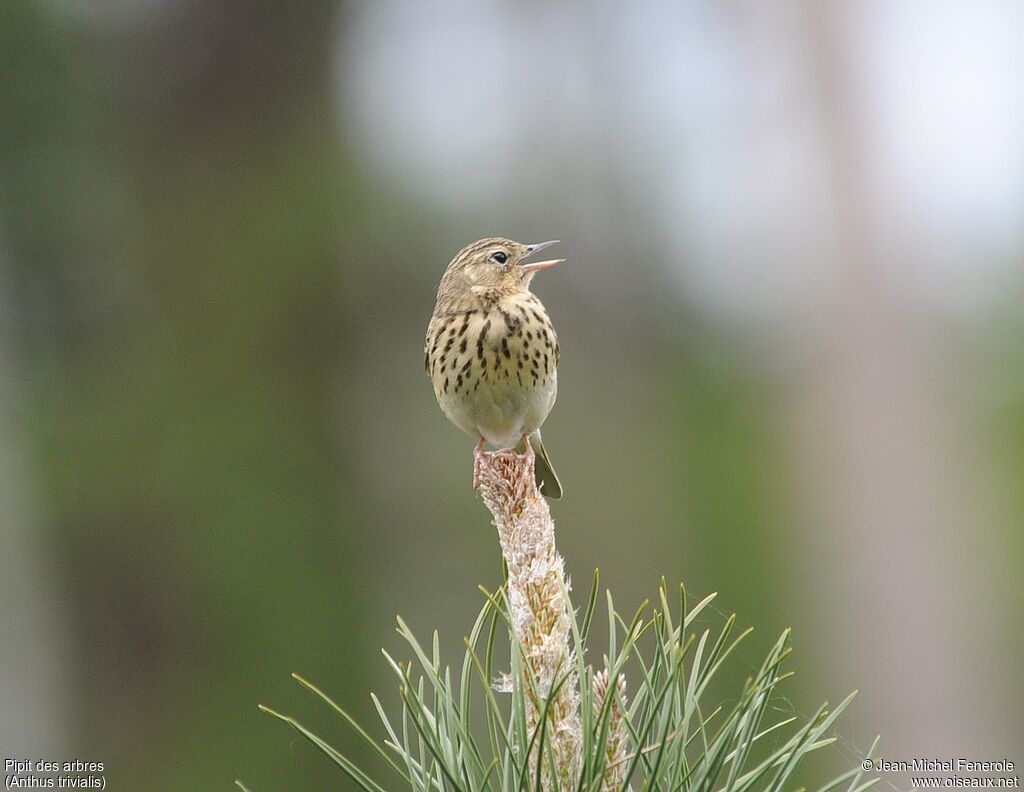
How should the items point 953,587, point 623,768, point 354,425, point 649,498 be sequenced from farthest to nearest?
1. point 649,498
2. point 354,425
3. point 953,587
4. point 623,768

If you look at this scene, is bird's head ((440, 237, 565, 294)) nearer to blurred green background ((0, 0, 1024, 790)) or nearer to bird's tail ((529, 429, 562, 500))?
bird's tail ((529, 429, 562, 500))

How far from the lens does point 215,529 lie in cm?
742

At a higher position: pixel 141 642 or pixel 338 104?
pixel 338 104

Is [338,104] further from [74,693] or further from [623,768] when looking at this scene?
[623,768]

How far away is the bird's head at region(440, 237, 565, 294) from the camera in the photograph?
11.5 feet

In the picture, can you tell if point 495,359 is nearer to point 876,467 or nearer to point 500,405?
point 500,405

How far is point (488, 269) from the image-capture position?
3541mm

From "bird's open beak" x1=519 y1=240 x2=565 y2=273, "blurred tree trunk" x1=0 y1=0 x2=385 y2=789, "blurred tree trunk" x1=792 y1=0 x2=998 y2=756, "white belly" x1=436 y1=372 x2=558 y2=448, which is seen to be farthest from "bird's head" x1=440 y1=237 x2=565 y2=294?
"blurred tree trunk" x1=0 y1=0 x2=385 y2=789

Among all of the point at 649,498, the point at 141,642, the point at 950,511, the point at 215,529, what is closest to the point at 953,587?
the point at 950,511

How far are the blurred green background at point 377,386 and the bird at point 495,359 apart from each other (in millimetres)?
4093

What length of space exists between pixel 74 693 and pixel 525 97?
5.26 meters

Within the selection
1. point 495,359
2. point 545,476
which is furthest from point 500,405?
point 545,476

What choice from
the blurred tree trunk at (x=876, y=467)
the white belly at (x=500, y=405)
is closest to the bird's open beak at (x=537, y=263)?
the white belly at (x=500, y=405)

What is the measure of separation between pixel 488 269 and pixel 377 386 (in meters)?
4.66
